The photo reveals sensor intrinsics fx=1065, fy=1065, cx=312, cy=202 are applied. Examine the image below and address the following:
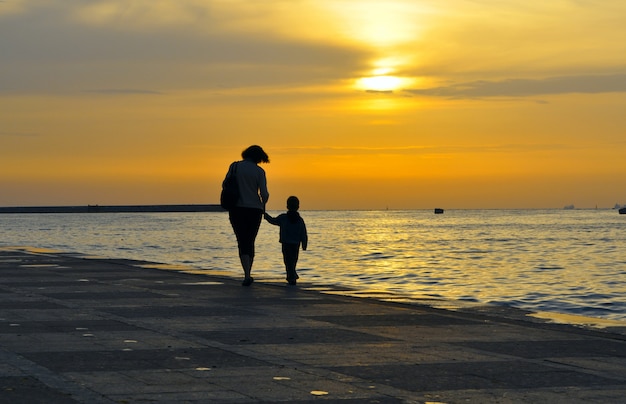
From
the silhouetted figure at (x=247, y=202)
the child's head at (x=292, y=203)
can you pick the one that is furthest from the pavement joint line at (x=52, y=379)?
the child's head at (x=292, y=203)

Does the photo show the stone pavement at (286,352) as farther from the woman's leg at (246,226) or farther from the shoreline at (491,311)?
the woman's leg at (246,226)

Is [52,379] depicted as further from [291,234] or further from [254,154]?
[291,234]

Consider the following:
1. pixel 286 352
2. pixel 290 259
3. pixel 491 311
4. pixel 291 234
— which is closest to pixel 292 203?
pixel 291 234

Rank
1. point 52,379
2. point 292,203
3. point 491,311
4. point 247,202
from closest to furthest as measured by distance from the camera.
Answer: point 52,379, point 491,311, point 247,202, point 292,203

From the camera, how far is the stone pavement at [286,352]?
25.2 feet

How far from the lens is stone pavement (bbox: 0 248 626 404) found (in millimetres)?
7676

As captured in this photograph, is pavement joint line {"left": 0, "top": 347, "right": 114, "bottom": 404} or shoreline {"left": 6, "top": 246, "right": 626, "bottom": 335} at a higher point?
shoreline {"left": 6, "top": 246, "right": 626, "bottom": 335}

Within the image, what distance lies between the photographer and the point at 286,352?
31.7 ft

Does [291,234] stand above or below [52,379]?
above

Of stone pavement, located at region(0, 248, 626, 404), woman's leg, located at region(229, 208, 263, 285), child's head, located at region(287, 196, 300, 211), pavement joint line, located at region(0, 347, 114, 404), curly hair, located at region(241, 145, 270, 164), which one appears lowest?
pavement joint line, located at region(0, 347, 114, 404)

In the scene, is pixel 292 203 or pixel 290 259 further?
pixel 292 203

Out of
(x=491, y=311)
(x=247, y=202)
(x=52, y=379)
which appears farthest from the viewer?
(x=247, y=202)

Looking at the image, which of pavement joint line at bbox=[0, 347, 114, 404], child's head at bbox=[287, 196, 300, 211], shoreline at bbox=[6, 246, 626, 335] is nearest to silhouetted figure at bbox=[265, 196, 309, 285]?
child's head at bbox=[287, 196, 300, 211]

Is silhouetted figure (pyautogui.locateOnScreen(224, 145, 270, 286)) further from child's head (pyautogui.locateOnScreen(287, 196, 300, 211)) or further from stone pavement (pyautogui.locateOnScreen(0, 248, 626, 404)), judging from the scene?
stone pavement (pyautogui.locateOnScreen(0, 248, 626, 404))
